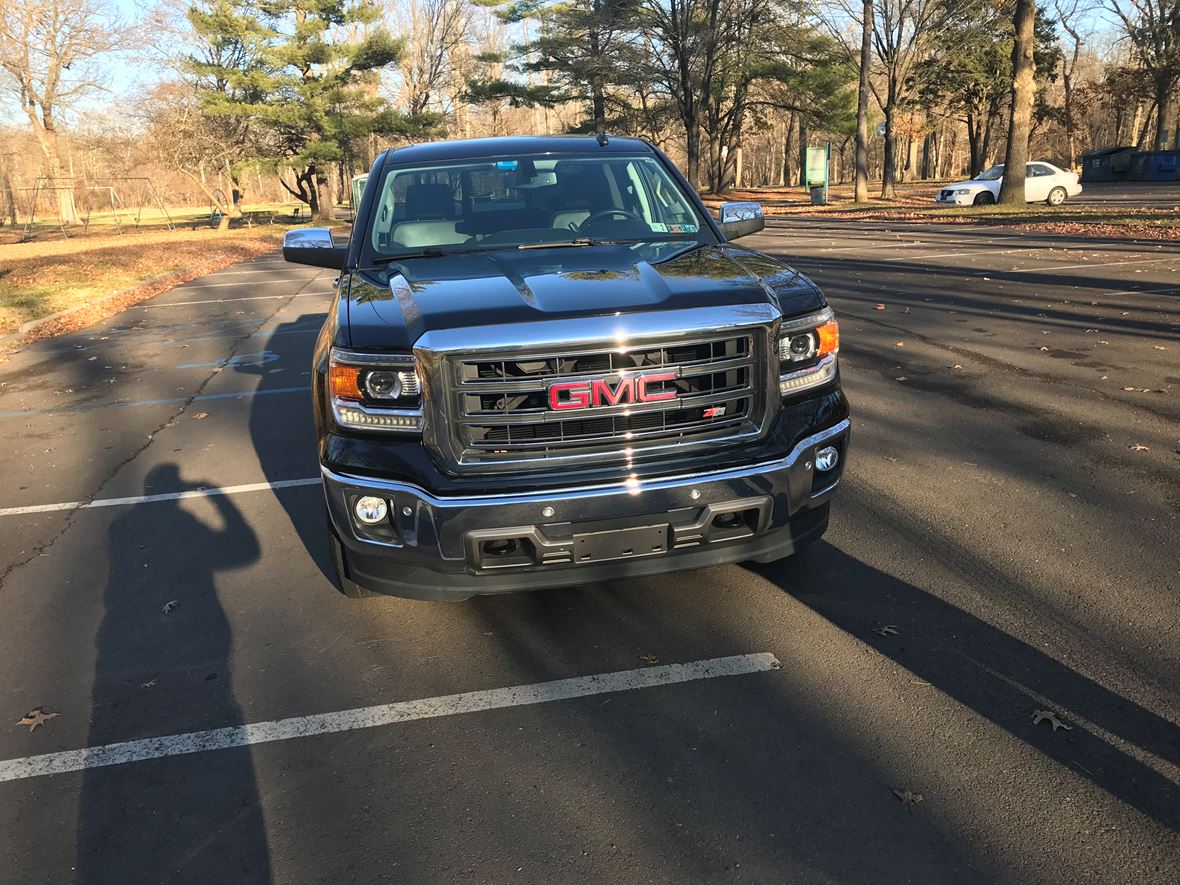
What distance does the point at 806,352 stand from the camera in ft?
11.5

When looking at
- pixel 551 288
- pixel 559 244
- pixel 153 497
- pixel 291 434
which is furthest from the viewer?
pixel 291 434

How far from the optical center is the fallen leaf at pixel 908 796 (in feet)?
8.64

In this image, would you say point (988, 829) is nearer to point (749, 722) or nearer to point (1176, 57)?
point (749, 722)

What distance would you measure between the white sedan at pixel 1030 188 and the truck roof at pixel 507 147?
26.6 metres

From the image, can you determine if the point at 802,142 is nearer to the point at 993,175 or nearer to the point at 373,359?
the point at 993,175

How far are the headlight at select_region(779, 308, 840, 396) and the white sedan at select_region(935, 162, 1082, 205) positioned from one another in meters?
28.1

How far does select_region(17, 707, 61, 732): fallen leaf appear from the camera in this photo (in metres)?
3.24

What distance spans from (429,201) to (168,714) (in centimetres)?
272

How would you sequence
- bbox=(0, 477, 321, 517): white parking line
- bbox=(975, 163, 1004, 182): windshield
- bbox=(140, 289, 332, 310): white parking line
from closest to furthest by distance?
1. bbox=(0, 477, 321, 517): white parking line
2. bbox=(140, 289, 332, 310): white parking line
3. bbox=(975, 163, 1004, 182): windshield

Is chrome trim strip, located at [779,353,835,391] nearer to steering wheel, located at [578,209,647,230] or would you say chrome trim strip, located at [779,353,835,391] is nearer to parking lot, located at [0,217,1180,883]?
parking lot, located at [0,217,1180,883]

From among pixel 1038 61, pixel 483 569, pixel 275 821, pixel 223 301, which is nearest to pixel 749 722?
pixel 483 569

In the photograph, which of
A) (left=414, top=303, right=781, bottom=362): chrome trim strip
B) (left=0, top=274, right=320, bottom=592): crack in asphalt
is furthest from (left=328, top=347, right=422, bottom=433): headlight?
(left=0, top=274, right=320, bottom=592): crack in asphalt

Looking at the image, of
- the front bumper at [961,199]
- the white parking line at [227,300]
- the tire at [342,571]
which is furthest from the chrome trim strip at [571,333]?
the front bumper at [961,199]

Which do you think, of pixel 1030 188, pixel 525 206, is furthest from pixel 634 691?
pixel 1030 188
